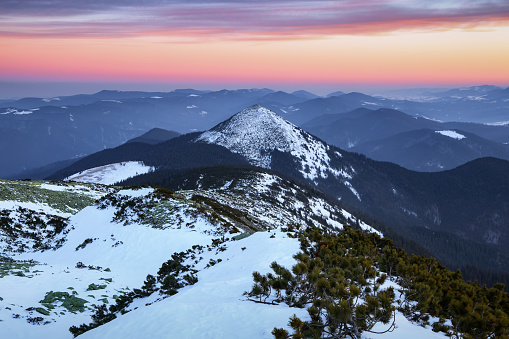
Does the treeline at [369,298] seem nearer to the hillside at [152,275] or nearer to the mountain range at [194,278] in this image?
the mountain range at [194,278]

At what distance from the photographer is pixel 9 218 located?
148 ft

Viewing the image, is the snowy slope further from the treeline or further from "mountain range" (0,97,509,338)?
the treeline

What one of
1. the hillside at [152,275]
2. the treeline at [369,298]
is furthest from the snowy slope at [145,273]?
the treeline at [369,298]

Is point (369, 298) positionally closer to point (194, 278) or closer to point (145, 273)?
point (194, 278)

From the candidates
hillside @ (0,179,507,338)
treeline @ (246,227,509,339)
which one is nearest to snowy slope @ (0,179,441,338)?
hillside @ (0,179,507,338)

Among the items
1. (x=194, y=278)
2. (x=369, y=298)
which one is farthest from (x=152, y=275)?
(x=369, y=298)

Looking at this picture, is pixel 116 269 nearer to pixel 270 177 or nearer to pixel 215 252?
pixel 215 252

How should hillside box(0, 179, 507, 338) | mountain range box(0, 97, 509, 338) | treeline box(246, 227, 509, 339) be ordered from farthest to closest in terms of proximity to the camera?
hillside box(0, 179, 507, 338), mountain range box(0, 97, 509, 338), treeline box(246, 227, 509, 339)

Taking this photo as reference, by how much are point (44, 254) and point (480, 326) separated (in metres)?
42.5

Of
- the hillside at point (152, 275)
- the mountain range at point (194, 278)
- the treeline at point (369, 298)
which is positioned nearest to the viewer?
the treeline at point (369, 298)

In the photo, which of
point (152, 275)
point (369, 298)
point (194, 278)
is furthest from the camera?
point (152, 275)

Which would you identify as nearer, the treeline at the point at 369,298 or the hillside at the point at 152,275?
the treeline at the point at 369,298

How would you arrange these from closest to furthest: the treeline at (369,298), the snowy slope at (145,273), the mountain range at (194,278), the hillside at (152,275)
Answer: the treeline at (369,298) < the mountain range at (194,278) < the snowy slope at (145,273) < the hillside at (152,275)

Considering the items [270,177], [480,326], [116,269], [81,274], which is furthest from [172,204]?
[270,177]
